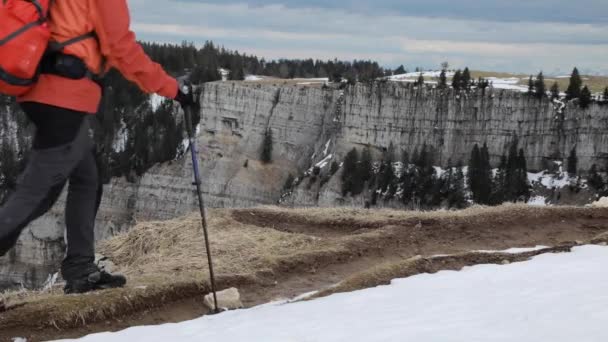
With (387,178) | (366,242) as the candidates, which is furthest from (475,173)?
(366,242)

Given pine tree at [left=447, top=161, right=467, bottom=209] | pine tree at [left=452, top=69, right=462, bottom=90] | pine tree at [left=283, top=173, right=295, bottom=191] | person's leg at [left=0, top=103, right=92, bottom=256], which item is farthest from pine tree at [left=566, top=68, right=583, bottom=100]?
person's leg at [left=0, top=103, right=92, bottom=256]

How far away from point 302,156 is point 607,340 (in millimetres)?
60099

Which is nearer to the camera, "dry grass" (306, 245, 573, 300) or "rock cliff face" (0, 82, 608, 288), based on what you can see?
"dry grass" (306, 245, 573, 300)

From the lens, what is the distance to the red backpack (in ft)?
15.5

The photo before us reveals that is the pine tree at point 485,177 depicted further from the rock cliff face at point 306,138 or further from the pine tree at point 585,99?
the pine tree at point 585,99

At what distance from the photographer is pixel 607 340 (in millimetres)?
4441

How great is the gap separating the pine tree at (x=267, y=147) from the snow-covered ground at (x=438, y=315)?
5687 cm

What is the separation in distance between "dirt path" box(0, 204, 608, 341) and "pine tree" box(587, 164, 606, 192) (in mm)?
42005

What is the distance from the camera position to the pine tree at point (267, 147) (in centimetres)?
6394

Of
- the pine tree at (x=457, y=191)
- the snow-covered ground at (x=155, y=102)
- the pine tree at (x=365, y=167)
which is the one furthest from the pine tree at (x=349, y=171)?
the snow-covered ground at (x=155, y=102)

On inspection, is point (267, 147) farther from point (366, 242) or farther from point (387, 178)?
point (366, 242)

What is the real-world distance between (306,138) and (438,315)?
196 feet

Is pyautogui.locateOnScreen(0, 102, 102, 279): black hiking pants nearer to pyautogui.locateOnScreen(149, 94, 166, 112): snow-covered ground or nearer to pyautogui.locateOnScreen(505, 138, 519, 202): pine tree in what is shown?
pyautogui.locateOnScreen(505, 138, 519, 202): pine tree

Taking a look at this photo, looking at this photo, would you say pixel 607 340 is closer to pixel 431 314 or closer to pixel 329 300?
pixel 431 314
